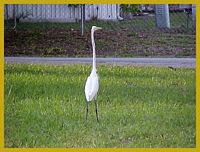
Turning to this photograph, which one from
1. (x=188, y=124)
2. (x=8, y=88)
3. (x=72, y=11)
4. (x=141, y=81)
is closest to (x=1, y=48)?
(x=8, y=88)

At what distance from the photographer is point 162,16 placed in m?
5.80

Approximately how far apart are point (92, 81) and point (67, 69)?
42 cm

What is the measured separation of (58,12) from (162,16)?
2.97 ft

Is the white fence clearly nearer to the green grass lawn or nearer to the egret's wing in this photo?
the green grass lawn

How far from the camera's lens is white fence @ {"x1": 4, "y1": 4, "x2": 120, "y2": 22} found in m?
5.61

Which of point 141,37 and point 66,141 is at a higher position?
point 141,37

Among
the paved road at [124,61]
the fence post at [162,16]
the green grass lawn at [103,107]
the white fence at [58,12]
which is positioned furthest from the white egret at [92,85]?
the fence post at [162,16]

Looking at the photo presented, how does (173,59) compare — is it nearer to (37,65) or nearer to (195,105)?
(195,105)

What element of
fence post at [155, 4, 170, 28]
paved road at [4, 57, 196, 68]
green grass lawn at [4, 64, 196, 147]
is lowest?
green grass lawn at [4, 64, 196, 147]

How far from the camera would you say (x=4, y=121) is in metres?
5.39

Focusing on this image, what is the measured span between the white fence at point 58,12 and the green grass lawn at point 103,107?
0.43 metres

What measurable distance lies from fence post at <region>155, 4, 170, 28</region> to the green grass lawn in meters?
0.43


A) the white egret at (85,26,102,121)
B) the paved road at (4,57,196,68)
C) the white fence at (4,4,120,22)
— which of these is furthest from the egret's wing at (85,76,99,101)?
the white fence at (4,4,120,22)

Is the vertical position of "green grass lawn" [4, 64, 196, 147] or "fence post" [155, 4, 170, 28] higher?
"fence post" [155, 4, 170, 28]
